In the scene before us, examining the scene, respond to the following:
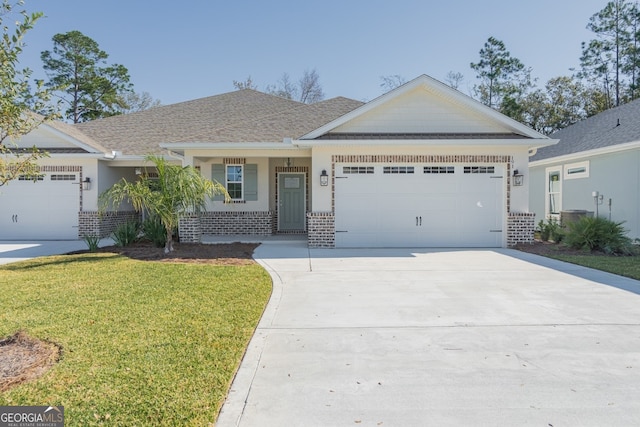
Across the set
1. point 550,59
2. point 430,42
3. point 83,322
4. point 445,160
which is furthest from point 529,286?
point 550,59

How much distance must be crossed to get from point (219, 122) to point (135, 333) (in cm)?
1223

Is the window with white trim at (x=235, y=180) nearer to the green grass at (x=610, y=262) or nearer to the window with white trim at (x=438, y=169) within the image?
the window with white trim at (x=438, y=169)

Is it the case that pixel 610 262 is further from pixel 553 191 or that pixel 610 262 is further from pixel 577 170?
pixel 553 191

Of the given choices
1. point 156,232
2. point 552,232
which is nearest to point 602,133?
point 552,232

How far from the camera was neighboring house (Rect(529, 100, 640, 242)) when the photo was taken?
1155 cm

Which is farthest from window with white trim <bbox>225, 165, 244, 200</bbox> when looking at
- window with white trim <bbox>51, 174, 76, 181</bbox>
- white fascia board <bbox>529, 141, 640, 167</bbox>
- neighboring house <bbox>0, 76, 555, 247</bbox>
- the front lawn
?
white fascia board <bbox>529, 141, 640, 167</bbox>

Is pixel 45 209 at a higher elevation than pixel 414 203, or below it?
below

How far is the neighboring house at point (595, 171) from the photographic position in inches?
455

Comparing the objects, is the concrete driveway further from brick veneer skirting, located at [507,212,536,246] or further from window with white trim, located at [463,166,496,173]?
window with white trim, located at [463,166,496,173]

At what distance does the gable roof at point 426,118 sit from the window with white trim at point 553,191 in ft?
18.3

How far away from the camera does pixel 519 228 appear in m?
11.3

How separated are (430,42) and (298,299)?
1665 cm

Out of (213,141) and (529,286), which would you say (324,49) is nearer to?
(213,141)

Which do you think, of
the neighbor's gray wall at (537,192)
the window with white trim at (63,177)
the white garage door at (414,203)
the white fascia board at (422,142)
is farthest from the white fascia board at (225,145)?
the neighbor's gray wall at (537,192)
